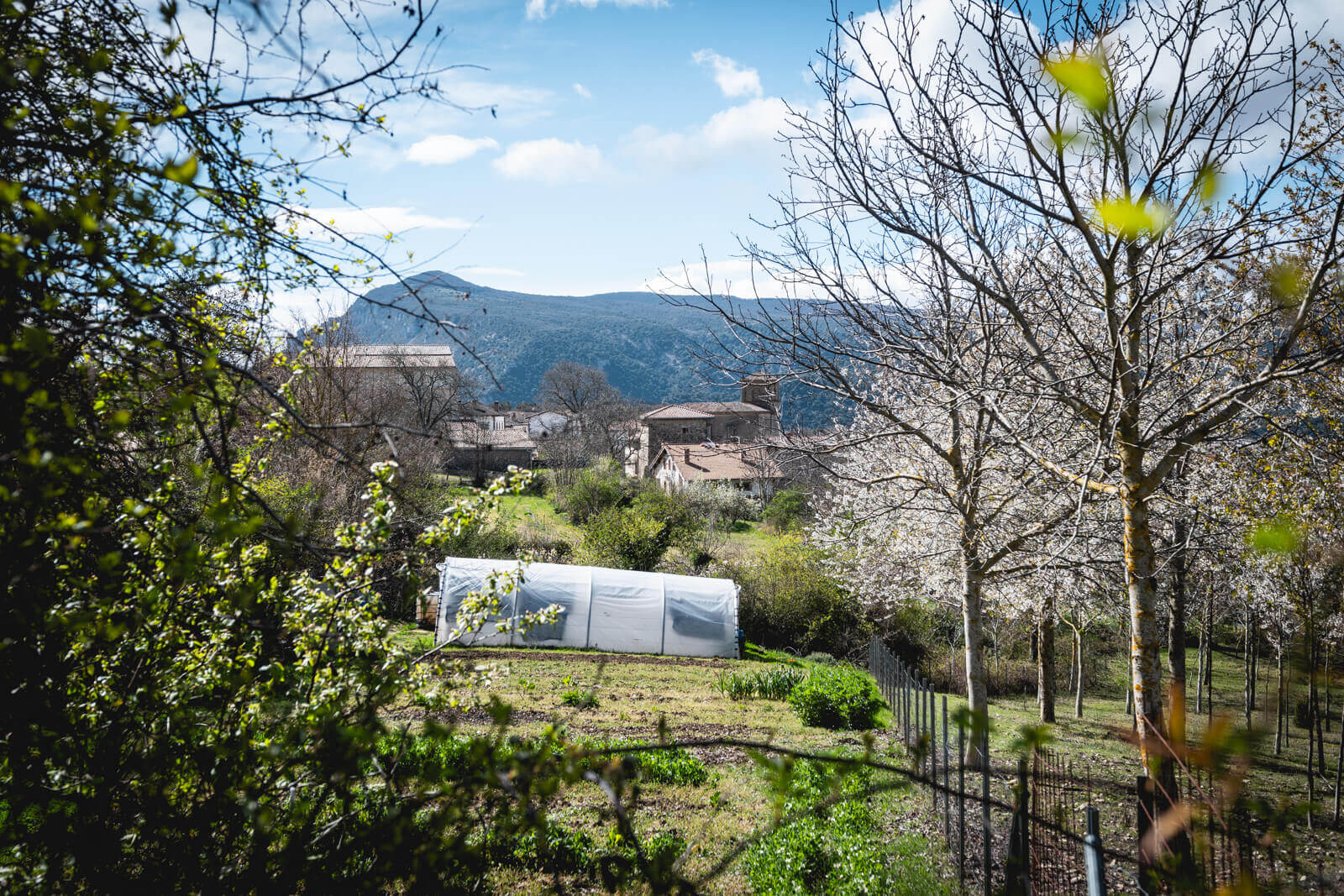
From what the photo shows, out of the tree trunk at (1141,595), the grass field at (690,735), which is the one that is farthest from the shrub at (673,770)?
the tree trunk at (1141,595)

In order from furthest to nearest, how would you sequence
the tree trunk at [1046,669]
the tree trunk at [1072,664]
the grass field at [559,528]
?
the grass field at [559,528] → the tree trunk at [1072,664] → the tree trunk at [1046,669]

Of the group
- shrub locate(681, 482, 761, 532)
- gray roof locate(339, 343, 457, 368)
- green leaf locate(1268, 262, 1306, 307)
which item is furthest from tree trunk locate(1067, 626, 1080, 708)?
gray roof locate(339, 343, 457, 368)

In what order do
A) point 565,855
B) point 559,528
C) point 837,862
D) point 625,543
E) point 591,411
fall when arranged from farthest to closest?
1. point 591,411
2. point 559,528
3. point 625,543
4. point 565,855
5. point 837,862

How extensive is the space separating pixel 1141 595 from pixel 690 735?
7740mm

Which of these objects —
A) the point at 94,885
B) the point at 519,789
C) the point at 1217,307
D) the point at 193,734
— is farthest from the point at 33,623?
the point at 1217,307

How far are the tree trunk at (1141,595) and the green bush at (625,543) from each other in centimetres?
2156

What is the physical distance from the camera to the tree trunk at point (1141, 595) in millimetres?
5129

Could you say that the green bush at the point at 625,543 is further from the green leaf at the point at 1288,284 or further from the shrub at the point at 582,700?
the green leaf at the point at 1288,284

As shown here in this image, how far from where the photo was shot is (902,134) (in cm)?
500

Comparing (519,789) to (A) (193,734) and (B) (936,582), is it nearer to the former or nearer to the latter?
(A) (193,734)

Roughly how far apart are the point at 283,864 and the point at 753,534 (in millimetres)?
37364

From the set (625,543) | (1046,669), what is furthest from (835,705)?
(625,543)

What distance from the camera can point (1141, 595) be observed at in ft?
17.2

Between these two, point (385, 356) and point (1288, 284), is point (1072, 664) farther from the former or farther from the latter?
point (1288, 284)
